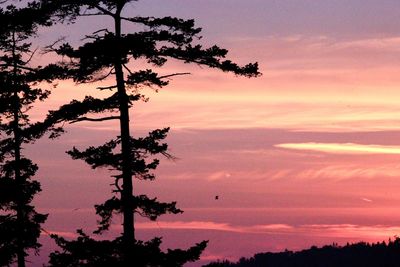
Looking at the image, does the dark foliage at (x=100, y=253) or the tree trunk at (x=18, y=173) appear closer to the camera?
the dark foliage at (x=100, y=253)

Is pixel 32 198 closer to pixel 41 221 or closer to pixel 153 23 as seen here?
pixel 41 221

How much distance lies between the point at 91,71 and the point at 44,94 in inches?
495

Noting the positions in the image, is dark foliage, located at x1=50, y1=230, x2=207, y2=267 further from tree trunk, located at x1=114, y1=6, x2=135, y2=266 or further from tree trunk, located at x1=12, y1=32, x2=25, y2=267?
tree trunk, located at x1=12, y1=32, x2=25, y2=267

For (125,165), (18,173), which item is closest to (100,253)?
(125,165)

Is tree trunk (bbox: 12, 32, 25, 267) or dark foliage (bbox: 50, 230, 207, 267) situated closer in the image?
dark foliage (bbox: 50, 230, 207, 267)

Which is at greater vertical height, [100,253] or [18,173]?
[18,173]

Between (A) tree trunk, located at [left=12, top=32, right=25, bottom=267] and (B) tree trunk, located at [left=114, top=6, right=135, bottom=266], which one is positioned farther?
(A) tree trunk, located at [left=12, top=32, right=25, bottom=267]

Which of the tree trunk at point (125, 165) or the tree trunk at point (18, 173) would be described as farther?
the tree trunk at point (18, 173)

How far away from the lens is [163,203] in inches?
1135

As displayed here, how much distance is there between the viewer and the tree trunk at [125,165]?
2823 cm

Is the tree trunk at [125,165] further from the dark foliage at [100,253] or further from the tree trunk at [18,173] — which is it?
the tree trunk at [18,173]

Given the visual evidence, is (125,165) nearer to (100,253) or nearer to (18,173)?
(100,253)

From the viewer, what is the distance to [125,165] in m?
28.3

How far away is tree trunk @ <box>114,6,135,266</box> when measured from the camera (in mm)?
28234
